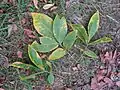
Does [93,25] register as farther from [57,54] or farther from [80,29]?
[57,54]

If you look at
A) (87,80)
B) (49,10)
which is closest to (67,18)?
(49,10)

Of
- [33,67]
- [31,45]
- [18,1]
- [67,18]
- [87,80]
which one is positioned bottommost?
[87,80]

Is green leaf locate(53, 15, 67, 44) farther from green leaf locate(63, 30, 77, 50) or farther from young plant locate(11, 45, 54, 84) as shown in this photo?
young plant locate(11, 45, 54, 84)

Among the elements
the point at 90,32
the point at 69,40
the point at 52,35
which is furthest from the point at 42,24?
the point at 90,32

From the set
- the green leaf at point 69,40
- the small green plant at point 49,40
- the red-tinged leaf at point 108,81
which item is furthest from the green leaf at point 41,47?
the red-tinged leaf at point 108,81

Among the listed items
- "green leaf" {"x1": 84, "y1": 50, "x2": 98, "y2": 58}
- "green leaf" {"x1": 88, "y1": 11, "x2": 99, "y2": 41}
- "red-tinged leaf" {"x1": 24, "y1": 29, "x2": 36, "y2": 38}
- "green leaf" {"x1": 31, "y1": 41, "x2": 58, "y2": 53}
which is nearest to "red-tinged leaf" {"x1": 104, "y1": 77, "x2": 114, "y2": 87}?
"green leaf" {"x1": 84, "y1": 50, "x2": 98, "y2": 58}

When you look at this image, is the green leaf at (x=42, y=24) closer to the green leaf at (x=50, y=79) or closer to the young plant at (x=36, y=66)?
the young plant at (x=36, y=66)

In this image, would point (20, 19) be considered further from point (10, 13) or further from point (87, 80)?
point (87, 80)
